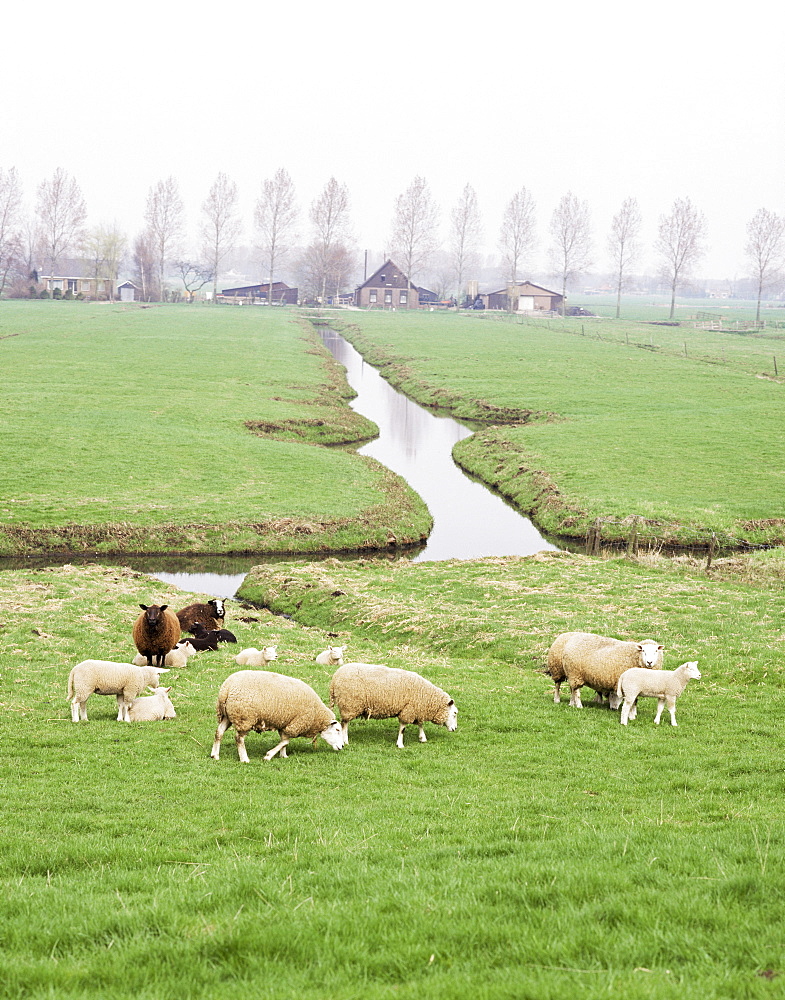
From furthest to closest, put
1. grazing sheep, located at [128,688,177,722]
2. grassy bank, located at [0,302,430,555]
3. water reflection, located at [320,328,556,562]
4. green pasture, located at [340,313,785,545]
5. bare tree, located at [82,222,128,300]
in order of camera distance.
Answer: bare tree, located at [82,222,128,300] < green pasture, located at [340,313,785,545] < water reflection, located at [320,328,556,562] < grassy bank, located at [0,302,430,555] < grazing sheep, located at [128,688,177,722]

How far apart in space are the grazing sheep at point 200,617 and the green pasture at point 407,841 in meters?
1.47

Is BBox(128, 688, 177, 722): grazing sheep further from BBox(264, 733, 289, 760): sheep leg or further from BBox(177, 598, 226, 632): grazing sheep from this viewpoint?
BBox(177, 598, 226, 632): grazing sheep

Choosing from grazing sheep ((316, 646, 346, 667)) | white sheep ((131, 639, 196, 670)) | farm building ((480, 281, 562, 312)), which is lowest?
white sheep ((131, 639, 196, 670))

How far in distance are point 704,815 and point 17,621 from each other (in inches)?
664

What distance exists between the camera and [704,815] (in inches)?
422

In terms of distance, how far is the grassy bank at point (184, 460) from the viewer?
34.4 meters

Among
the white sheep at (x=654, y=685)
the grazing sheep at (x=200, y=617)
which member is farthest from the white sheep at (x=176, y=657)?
the white sheep at (x=654, y=685)

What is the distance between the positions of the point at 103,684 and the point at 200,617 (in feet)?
23.6

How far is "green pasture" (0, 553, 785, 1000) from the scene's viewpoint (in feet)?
21.9

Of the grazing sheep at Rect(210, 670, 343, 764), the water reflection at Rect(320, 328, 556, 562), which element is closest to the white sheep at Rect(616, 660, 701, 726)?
the grazing sheep at Rect(210, 670, 343, 764)

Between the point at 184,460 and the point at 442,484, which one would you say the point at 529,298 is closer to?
the point at 442,484

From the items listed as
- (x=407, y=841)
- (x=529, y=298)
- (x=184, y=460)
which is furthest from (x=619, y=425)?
(x=529, y=298)

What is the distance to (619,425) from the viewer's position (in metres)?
57.0

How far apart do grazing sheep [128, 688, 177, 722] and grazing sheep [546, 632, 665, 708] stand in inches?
268
